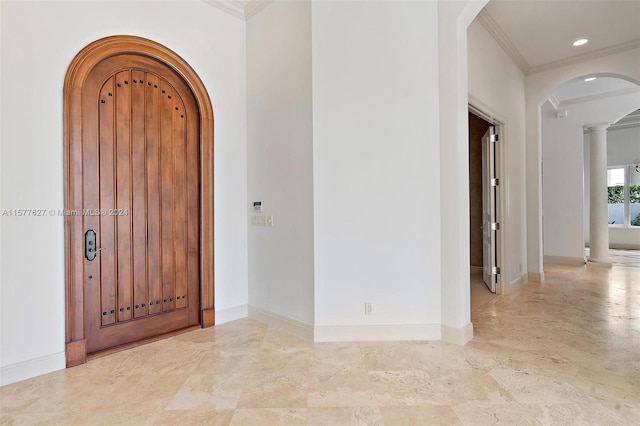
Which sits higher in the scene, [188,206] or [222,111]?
[222,111]

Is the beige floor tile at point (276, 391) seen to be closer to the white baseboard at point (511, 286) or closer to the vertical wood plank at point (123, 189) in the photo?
the vertical wood plank at point (123, 189)

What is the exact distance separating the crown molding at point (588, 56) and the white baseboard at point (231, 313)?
5.71 meters

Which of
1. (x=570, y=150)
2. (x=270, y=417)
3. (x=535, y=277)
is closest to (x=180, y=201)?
(x=270, y=417)

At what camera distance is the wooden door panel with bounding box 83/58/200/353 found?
281cm

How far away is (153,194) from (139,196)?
13 centimetres

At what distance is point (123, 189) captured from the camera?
2.95 metres

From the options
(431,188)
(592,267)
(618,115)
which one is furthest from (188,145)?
(618,115)

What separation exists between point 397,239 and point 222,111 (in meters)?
2.26

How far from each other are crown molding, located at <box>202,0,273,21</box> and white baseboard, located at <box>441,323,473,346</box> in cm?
362

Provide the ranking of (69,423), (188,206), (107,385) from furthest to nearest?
(188,206) < (107,385) < (69,423)

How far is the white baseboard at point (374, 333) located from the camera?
3.00 meters

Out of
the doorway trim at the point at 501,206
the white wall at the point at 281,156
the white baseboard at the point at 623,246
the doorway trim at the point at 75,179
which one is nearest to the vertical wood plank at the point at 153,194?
the doorway trim at the point at 75,179

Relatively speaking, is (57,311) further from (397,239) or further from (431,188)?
(431,188)

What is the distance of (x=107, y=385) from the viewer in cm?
232
